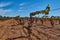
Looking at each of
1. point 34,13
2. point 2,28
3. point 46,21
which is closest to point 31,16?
point 34,13

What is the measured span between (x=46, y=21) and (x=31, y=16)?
116 ft

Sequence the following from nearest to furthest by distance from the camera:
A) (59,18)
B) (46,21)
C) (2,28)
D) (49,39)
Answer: (49,39) < (2,28) < (46,21) < (59,18)

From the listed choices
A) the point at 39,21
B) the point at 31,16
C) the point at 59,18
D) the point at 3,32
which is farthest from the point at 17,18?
the point at 31,16

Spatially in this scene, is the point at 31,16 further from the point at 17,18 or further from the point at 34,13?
the point at 17,18

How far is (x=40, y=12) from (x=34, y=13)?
61cm

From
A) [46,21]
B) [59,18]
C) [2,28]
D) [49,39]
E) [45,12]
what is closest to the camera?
[45,12]

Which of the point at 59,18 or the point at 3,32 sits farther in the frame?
the point at 59,18

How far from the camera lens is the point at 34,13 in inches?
635

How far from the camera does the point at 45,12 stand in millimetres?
15984

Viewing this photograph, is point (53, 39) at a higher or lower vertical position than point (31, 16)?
lower

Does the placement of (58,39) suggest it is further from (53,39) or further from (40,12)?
(40,12)

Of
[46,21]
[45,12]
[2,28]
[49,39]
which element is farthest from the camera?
[46,21]

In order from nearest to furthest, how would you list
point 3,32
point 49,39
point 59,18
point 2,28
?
point 49,39 < point 3,32 < point 2,28 < point 59,18

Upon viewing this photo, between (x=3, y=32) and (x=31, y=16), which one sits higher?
(x=31, y=16)
